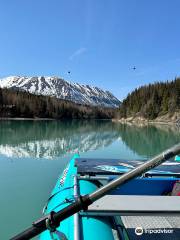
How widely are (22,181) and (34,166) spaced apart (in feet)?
9.66

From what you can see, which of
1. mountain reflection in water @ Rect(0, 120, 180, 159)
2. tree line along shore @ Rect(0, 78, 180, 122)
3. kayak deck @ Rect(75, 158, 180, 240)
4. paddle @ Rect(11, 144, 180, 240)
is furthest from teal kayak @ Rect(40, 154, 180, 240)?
tree line along shore @ Rect(0, 78, 180, 122)

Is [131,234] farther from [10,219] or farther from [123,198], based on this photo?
[10,219]

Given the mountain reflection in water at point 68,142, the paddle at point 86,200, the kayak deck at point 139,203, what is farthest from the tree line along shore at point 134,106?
the paddle at point 86,200

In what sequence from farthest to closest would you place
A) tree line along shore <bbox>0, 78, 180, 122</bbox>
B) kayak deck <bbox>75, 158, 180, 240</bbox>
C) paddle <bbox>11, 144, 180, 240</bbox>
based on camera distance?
1. tree line along shore <bbox>0, 78, 180, 122</bbox>
2. kayak deck <bbox>75, 158, 180, 240</bbox>
3. paddle <bbox>11, 144, 180, 240</bbox>

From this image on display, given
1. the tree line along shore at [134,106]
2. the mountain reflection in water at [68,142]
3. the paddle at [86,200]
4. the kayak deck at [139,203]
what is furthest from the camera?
the tree line along shore at [134,106]

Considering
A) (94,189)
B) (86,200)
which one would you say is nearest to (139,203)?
(86,200)

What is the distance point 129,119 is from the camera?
105m

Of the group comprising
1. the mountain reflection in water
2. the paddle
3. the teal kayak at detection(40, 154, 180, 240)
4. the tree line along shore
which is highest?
the tree line along shore

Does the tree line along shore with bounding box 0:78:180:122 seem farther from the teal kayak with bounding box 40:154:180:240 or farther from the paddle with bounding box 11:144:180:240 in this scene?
the paddle with bounding box 11:144:180:240

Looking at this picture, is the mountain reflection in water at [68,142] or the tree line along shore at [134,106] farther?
the tree line along shore at [134,106]

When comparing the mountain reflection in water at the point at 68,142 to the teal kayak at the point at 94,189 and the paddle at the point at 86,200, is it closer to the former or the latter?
the teal kayak at the point at 94,189

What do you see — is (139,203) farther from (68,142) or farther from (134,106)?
(134,106)

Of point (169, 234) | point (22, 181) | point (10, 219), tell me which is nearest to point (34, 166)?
point (22, 181)

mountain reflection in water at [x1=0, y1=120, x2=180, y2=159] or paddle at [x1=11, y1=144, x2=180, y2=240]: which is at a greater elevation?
paddle at [x1=11, y1=144, x2=180, y2=240]
